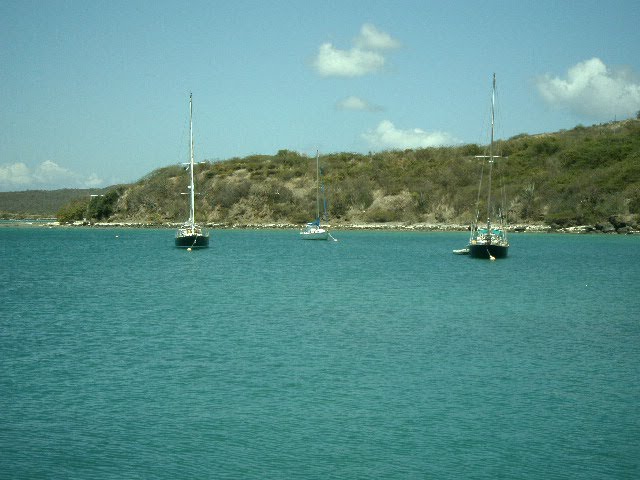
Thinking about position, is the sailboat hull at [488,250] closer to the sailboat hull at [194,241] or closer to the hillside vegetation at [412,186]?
the sailboat hull at [194,241]

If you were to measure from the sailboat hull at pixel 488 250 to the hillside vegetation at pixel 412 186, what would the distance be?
45516mm

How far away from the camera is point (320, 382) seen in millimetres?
17859

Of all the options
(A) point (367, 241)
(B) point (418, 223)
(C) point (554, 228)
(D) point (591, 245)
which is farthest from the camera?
(B) point (418, 223)

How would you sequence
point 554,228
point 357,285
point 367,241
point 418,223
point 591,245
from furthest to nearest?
point 418,223 → point 554,228 → point 367,241 → point 591,245 → point 357,285

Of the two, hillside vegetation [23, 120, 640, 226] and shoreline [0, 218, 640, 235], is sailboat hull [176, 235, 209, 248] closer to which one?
shoreline [0, 218, 640, 235]

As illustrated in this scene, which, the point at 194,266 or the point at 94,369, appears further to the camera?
the point at 194,266

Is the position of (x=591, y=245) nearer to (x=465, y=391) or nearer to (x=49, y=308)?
(x=49, y=308)

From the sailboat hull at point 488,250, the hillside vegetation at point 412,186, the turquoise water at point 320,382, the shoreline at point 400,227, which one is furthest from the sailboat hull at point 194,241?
the hillside vegetation at point 412,186

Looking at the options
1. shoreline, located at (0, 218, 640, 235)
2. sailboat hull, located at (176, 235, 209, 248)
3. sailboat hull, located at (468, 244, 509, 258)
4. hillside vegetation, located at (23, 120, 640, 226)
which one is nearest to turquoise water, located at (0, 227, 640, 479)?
sailboat hull, located at (468, 244, 509, 258)

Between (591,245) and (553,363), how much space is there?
182 ft

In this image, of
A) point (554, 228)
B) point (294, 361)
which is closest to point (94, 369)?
point (294, 361)

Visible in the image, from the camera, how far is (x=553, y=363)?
20.0 meters

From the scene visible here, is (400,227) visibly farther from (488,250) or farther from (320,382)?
(320,382)

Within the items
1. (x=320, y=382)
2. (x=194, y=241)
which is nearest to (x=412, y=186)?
(x=194, y=241)
